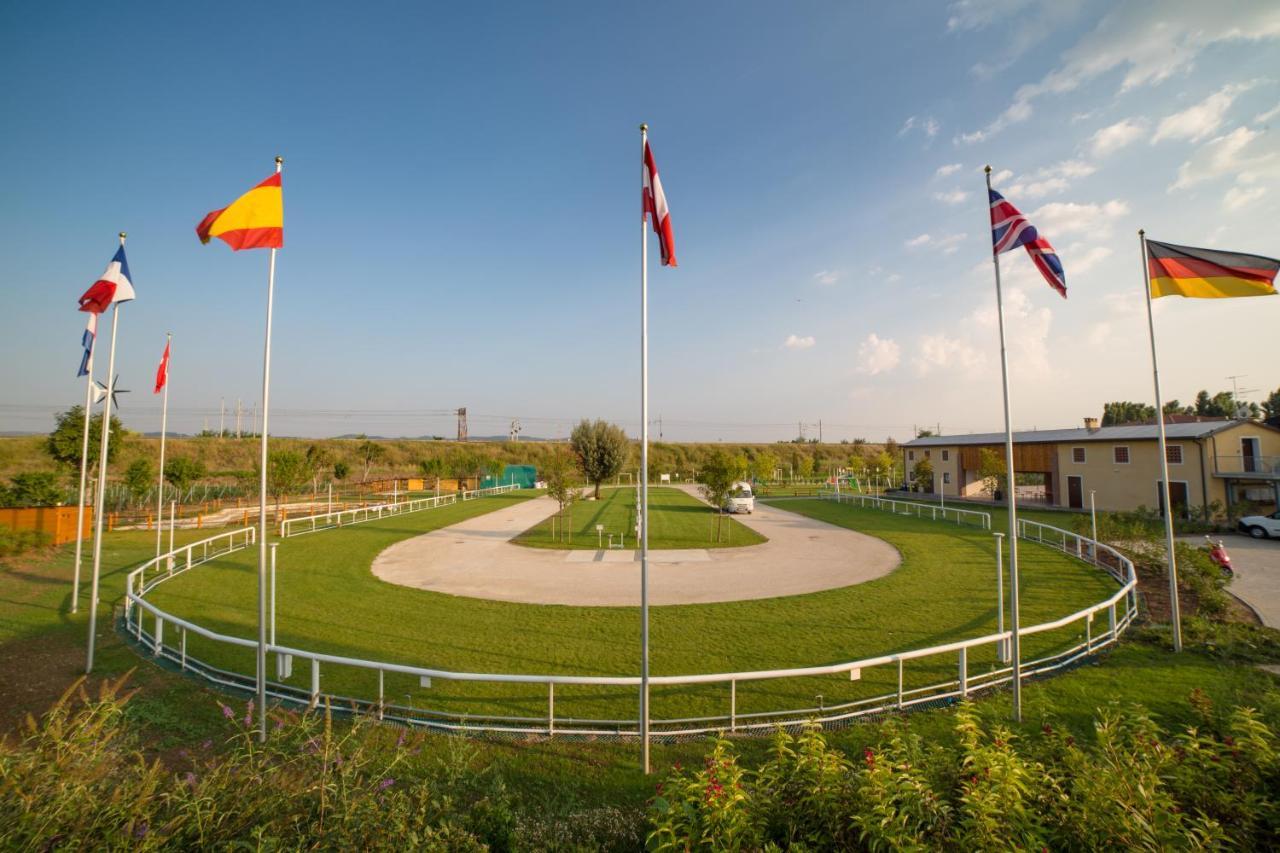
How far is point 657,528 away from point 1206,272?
2197cm

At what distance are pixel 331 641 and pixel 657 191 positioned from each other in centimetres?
1037

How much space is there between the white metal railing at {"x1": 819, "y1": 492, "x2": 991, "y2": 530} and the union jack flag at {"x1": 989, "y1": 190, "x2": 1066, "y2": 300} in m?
21.6

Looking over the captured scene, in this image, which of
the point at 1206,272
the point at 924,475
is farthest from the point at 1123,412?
the point at 1206,272

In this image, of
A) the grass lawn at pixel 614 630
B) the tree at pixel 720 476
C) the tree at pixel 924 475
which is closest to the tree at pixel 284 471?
the grass lawn at pixel 614 630

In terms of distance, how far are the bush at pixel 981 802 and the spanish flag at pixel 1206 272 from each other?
7.88m

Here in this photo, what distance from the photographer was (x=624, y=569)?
1767cm

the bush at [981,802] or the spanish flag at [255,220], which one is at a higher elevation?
the spanish flag at [255,220]

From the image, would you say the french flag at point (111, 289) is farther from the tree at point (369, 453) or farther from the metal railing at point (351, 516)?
the tree at point (369, 453)

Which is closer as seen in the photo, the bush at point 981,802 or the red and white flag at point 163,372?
the bush at point 981,802

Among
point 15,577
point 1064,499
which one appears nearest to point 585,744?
point 15,577

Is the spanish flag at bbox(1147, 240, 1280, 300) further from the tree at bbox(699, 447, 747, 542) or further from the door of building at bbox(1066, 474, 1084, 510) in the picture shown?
the door of building at bbox(1066, 474, 1084, 510)

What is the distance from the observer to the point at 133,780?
390cm

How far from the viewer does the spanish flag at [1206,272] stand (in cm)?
848

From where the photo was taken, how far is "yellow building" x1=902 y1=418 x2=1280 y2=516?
90.3 feet
